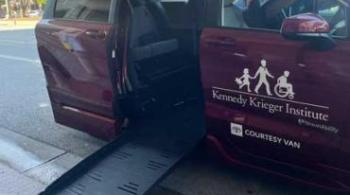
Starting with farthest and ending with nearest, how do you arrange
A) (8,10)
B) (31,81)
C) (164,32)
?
1. (8,10)
2. (31,81)
3. (164,32)

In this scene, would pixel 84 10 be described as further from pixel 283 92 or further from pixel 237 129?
pixel 283 92

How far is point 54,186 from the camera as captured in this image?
307 cm

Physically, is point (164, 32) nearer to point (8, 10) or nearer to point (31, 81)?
point (31, 81)

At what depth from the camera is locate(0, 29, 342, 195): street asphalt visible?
337 cm

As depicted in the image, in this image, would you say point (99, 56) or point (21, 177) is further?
point (21, 177)

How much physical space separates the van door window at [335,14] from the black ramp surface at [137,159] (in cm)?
139

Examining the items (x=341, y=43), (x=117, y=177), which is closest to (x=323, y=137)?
(x=341, y=43)

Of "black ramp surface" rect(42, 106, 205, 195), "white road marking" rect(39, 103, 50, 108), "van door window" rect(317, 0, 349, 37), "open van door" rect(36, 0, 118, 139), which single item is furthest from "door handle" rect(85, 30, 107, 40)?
"white road marking" rect(39, 103, 50, 108)

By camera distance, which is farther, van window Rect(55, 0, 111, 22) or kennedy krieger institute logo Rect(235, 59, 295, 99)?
van window Rect(55, 0, 111, 22)

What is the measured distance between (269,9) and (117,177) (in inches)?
65.4

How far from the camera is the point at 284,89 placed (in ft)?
8.72

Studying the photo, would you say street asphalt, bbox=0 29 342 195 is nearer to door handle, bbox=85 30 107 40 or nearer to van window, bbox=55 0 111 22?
door handle, bbox=85 30 107 40

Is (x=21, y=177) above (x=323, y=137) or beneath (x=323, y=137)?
beneath

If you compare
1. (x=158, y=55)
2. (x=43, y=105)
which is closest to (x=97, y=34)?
(x=158, y=55)
